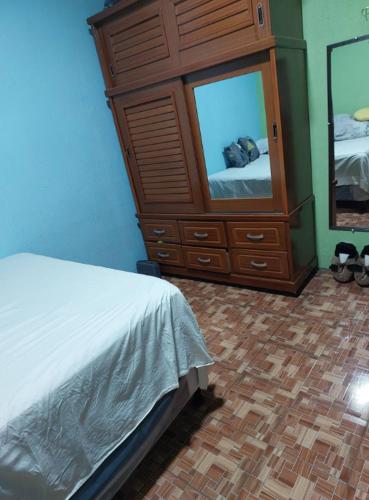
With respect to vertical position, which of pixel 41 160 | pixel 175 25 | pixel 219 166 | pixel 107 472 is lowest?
pixel 107 472

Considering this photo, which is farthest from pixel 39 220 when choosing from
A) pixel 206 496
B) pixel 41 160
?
pixel 206 496

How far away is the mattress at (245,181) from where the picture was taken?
203 cm

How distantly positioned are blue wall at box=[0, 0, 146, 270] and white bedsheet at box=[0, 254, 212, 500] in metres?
0.81

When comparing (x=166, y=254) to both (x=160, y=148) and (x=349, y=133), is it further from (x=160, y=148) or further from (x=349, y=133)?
(x=349, y=133)

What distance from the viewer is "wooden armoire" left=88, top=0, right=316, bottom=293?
71.2 inches

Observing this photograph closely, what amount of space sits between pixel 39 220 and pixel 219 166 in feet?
4.30

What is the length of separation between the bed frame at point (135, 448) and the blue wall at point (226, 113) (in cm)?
147

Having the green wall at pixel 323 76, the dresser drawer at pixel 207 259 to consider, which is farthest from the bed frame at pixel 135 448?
the green wall at pixel 323 76

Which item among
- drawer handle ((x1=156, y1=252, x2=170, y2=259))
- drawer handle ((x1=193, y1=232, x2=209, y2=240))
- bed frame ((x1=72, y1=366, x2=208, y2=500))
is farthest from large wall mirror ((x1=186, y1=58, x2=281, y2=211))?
bed frame ((x1=72, y1=366, x2=208, y2=500))

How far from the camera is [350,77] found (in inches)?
76.8

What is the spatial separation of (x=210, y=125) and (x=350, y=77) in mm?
905

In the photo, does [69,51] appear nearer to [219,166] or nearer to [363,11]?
[219,166]

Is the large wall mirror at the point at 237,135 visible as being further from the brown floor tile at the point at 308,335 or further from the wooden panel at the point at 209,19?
the brown floor tile at the point at 308,335

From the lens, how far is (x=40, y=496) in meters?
0.81
